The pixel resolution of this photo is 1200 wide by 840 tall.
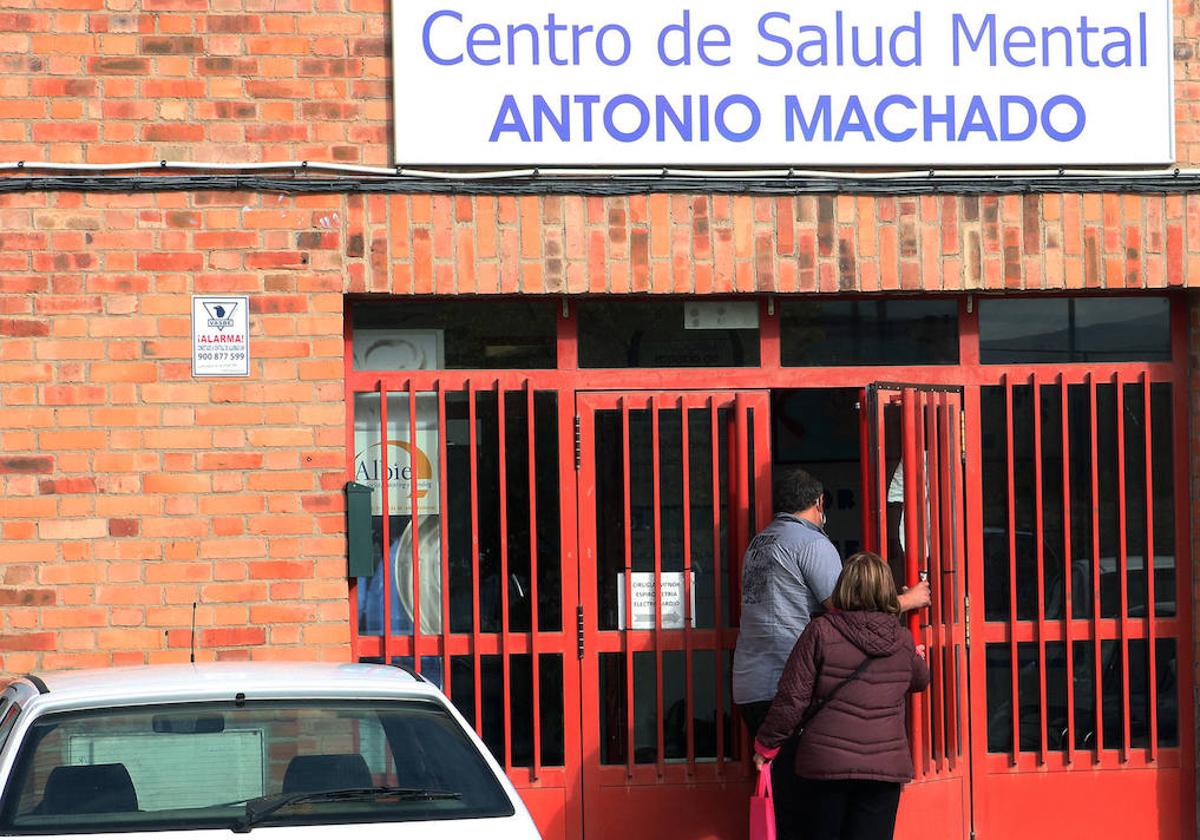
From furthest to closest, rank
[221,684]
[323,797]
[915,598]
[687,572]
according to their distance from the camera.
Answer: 1. [687,572]
2. [915,598]
3. [221,684]
4. [323,797]

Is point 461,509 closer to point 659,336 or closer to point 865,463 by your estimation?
point 659,336

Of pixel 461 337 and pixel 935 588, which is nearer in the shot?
pixel 935 588

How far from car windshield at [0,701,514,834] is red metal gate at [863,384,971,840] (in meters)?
2.99

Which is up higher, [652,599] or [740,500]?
[740,500]

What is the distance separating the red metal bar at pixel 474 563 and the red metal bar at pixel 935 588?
6.51 ft

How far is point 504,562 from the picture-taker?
7297 mm

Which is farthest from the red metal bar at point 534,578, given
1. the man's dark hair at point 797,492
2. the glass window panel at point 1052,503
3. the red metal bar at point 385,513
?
the glass window panel at point 1052,503

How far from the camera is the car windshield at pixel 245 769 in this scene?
4137 mm

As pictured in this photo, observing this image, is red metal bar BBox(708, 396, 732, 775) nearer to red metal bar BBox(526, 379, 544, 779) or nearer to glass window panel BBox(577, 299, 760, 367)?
glass window panel BBox(577, 299, 760, 367)

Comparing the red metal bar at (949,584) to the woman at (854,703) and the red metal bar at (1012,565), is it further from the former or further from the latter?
the woman at (854,703)

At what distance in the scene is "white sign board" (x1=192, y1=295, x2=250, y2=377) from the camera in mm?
6973

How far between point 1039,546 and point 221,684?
434 centimetres

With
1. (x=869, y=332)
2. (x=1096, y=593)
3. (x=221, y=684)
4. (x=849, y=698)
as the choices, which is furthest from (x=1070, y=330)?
(x=221, y=684)

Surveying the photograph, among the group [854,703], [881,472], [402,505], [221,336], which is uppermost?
[221,336]
